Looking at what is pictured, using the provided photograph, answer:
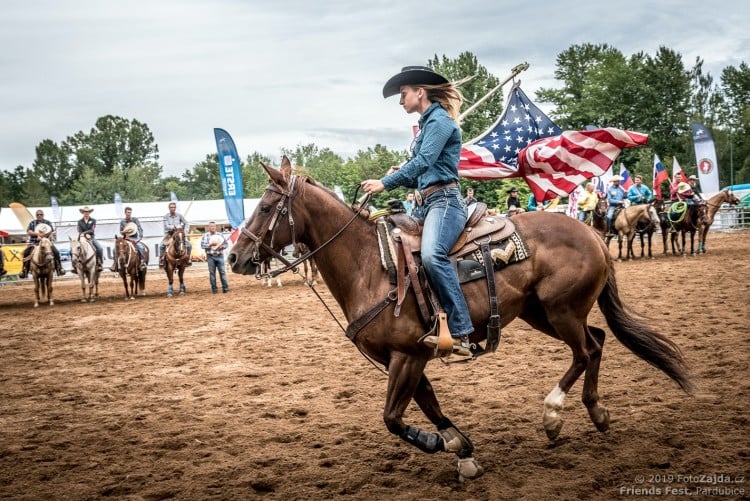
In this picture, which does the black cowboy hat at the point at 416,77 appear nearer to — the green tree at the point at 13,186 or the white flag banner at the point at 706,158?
the white flag banner at the point at 706,158

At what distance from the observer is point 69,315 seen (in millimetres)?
15688

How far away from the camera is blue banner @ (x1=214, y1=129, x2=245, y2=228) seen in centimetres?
2261

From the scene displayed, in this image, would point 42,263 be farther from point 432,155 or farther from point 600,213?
point 600,213

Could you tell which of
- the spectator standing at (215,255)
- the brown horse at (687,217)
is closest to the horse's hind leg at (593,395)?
the spectator standing at (215,255)

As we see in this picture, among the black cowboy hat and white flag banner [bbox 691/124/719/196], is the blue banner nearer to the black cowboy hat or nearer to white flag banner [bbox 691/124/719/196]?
the black cowboy hat

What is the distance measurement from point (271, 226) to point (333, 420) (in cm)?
246

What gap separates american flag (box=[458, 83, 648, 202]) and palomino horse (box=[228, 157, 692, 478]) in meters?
5.12

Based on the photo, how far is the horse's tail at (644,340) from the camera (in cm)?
538

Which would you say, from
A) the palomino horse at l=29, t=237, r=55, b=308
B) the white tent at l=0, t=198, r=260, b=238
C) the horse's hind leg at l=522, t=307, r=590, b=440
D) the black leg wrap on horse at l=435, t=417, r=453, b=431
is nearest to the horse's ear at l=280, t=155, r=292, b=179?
the black leg wrap on horse at l=435, t=417, r=453, b=431

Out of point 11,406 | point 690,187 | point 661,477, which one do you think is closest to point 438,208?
point 661,477

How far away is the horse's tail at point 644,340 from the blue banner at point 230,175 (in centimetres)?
1859

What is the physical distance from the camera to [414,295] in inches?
182

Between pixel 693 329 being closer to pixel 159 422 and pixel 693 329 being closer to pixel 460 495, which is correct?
pixel 460 495

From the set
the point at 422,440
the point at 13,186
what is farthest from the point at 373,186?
the point at 13,186
